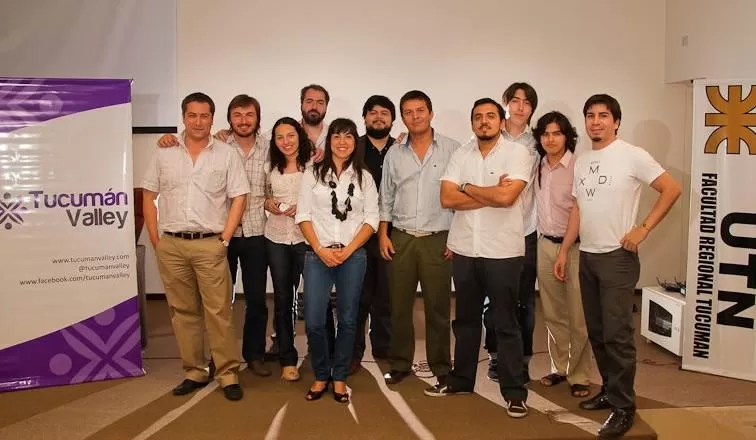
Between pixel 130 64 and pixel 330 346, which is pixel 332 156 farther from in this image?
pixel 130 64

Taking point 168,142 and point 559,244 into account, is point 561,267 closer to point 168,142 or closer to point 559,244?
point 559,244

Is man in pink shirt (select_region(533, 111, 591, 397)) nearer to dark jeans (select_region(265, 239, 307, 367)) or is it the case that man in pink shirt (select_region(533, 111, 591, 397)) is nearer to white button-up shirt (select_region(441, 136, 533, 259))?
white button-up shirt (select_region(441, 136, 533, 259))

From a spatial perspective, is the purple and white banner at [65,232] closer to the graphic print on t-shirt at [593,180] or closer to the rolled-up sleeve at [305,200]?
the rolled-up sleeve at [305,200]

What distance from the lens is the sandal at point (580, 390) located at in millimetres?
3557

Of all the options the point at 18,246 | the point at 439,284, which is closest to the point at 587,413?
the point at 439,284

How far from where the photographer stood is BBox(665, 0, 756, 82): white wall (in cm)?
532

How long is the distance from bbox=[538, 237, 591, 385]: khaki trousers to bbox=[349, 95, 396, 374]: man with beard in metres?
0.96

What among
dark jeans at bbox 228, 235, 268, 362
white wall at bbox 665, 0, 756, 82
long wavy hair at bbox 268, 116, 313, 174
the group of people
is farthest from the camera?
white wall at bbox 665, 0, 756, 82

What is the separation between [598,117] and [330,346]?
2157 millimetres

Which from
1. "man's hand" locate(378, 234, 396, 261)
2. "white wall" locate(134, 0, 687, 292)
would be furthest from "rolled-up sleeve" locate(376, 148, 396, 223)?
"white wall" locate(134, 0, 687, 292)

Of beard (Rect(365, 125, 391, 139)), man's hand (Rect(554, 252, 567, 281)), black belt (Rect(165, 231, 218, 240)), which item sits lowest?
man's hand (Rect(554, 252, 567, 281))

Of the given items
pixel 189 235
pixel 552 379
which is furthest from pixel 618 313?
pixel 189 235

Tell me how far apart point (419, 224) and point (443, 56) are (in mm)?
3253

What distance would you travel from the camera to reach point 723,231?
3.98m
